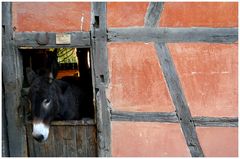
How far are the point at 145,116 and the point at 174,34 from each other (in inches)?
40.4

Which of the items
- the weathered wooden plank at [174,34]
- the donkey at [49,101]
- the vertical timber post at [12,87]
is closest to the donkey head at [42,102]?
the donkey at [49,101]

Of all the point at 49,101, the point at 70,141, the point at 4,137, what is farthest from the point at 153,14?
the point at 4,137

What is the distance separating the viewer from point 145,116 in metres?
4.46

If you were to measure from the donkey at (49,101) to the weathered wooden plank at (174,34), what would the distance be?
956 millimetres

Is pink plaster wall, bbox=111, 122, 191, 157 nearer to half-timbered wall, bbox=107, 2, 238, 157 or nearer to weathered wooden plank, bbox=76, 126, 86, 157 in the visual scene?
half-timbered wall, bbox=107, 2, 238, 157

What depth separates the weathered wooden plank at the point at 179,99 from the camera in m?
4.29

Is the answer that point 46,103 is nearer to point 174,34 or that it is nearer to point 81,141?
point 81,141

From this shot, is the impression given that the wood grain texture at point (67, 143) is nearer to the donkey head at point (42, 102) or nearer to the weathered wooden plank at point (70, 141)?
the weathered wooden plank at point (70, 141)

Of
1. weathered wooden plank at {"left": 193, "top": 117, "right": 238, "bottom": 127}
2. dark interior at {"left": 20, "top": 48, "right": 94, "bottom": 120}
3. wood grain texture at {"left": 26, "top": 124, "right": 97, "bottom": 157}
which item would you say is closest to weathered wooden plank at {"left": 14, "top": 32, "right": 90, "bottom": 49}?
dark interior at {"left": 20, "top": 48, "right": 94, "bottom": 120}

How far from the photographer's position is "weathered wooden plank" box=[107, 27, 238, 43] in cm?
419

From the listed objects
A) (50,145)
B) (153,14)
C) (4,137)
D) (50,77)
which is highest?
(153,14)

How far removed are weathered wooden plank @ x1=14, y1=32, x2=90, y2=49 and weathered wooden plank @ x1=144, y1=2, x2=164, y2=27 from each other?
27.6 inches

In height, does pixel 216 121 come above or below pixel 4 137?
above

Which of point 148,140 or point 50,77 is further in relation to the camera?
point 50,77
